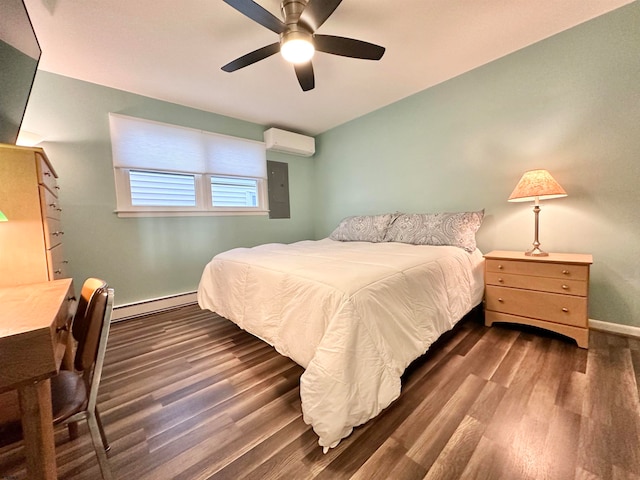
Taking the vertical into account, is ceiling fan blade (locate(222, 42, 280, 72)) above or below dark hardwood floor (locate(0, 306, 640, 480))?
above

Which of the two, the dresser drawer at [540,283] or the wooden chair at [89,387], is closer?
the wooden chair at [89,387]

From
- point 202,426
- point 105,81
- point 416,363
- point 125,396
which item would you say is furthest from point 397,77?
point 125,396

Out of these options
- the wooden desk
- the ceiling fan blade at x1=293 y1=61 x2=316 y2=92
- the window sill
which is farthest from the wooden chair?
the window sill

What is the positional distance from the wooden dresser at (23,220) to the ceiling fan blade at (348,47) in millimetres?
1800

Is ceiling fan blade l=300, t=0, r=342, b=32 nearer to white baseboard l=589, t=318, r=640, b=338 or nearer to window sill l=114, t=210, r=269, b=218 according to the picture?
window sill l=114, t=210, r=269, b=218

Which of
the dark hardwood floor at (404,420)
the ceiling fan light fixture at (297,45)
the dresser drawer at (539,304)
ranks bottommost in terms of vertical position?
the dark hardwood floor at (404,420)

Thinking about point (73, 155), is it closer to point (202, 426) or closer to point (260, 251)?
point (260, 251)

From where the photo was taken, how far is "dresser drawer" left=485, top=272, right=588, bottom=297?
1729mm

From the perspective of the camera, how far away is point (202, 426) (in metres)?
1.21

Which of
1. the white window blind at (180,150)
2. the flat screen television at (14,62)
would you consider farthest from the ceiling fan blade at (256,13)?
the white window blind at (180,150)

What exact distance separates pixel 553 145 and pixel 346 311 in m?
2.41

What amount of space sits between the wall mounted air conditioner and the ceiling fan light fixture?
1896 millimetres

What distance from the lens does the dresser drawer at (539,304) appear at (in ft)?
5.69

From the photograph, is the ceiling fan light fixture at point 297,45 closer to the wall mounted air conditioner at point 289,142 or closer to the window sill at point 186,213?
the wall mounted air conditioner at point 289,142
